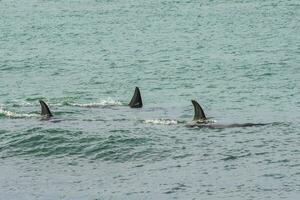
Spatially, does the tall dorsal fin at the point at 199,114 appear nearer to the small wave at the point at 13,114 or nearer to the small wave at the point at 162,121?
the small wave at the point at 162,121

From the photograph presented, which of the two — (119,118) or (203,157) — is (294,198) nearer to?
(203,157)

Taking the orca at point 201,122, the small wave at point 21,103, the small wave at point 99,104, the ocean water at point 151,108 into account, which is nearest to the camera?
the ocean water at point 151,108

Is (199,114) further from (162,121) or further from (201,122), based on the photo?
(162,121)

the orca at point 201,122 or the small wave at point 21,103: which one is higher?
the small wave at point 21,103

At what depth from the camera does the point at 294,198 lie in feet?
89.4

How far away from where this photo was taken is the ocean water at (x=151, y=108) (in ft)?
98.5

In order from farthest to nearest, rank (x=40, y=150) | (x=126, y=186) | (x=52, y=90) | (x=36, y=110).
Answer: (x=52, y=90), (x=36, y=110), (x=40, y=150), (x=126, y=186)

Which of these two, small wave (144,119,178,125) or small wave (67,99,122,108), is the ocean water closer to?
small wave (67,99,122,108)

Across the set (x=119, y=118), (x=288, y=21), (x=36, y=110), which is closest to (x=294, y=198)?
(x=119, y=118)

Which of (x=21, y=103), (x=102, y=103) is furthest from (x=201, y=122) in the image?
(x=21, y=103)

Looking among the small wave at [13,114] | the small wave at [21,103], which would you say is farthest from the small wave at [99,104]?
the small wave at [13,114]

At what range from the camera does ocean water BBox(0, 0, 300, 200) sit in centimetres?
3002

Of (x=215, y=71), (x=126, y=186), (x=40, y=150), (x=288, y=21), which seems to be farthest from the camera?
(x=288, y=21)

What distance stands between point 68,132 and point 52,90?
13553mm
